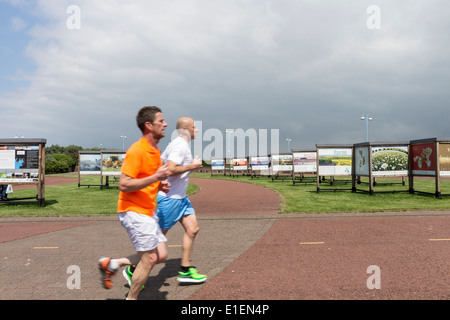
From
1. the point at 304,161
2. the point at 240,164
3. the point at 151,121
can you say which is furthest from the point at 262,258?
the point at 240,164

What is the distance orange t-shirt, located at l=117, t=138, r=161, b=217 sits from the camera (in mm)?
2516

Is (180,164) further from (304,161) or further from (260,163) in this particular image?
(260,163)

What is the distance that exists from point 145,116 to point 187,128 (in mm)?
871

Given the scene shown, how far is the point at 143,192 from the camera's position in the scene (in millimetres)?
2609

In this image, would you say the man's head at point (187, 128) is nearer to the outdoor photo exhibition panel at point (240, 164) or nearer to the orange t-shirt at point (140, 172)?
the orange t-shirt at point (140, 172)

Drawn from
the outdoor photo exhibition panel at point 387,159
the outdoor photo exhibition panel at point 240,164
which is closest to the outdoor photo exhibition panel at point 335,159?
the outdoor photo exhibition panel at point 387,159

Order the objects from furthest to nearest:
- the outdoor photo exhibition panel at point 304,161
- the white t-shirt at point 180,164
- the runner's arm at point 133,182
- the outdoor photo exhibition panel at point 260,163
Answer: the outdoor photo exhibition panel at point 260,163 < the outdoor photo exhibition panel at point 304,161 < the white t-shirt at point 180,164 < the runner's arm at point 133,182

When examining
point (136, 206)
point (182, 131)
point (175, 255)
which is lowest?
point (175, 255)

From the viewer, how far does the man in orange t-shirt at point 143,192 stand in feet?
8.21
